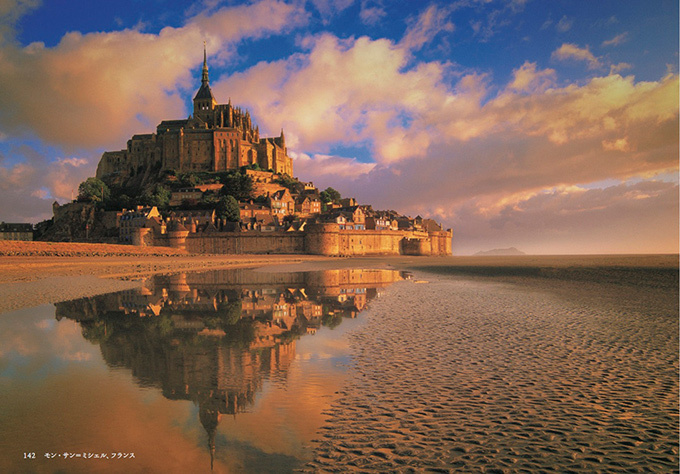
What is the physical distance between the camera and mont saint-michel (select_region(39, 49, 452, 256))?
213ft

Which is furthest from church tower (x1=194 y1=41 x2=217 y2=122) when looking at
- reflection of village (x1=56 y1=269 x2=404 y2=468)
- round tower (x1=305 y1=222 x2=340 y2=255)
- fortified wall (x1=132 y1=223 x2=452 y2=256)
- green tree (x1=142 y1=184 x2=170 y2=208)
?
reflection of village (x1=56 y1=269 x2=404 y2=468)

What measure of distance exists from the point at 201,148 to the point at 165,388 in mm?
100503

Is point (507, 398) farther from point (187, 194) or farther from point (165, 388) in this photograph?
point (187, 194)

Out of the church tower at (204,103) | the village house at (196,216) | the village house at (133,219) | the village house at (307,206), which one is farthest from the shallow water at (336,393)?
the church tower at (204,103)

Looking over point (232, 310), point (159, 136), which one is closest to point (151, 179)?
point (159, 136)

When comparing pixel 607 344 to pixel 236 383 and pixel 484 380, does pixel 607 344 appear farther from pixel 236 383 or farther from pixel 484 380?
pixel 236 383

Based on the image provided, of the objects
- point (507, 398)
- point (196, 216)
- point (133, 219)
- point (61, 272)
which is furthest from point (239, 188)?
point (507, 398)

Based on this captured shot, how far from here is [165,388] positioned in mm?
6309

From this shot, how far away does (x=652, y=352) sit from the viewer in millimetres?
8789

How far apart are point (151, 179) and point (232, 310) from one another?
93.9m

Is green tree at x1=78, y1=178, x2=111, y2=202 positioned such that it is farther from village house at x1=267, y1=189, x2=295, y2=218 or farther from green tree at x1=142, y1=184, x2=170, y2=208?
village house at x1=267, y1=189, x2=295, y2=218

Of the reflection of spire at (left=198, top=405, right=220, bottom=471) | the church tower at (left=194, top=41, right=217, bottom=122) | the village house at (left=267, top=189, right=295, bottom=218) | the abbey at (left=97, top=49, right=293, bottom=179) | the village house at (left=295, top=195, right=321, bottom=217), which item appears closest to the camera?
the reflection of spire at (left=198, top=405, right=220, bottom=471)

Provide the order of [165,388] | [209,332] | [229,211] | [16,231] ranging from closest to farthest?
[165,388], [209,332], [229,211], [16,231]

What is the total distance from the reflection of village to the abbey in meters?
83.6
